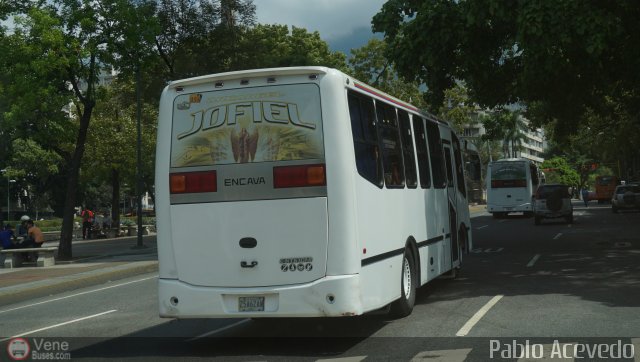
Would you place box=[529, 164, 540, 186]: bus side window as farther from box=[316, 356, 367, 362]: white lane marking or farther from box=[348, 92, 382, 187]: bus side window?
box=[316, 356, 367, 362]: white lane marking

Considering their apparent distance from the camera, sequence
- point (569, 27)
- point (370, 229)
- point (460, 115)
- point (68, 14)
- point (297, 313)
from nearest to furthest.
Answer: point (297, 313), point (370, 229), point (569, 27), point (68, 14), point (460, 115)

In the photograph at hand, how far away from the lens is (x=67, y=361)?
795 centimetres

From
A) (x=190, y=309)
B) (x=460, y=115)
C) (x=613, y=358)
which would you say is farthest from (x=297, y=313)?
(x=460, y=115)

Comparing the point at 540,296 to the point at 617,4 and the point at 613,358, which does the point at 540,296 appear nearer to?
the point at 613,358

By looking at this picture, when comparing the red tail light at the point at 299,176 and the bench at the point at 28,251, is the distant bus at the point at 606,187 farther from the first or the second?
the red tail light at the point at 299,176

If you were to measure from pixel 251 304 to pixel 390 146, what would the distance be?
9.65ft

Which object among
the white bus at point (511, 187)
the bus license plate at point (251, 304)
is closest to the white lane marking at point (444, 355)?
the bus license plate at point (251, 304)

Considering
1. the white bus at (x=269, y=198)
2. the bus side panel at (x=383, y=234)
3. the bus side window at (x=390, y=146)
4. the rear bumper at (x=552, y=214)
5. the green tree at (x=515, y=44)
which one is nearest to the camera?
the white bus at (x=269, y=198)

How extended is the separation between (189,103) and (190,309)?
2.35m

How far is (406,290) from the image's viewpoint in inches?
384

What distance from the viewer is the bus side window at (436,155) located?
39.0 ft

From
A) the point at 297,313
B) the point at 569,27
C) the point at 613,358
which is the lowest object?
the point at 613,358

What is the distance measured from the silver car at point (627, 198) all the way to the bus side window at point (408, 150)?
40.9m

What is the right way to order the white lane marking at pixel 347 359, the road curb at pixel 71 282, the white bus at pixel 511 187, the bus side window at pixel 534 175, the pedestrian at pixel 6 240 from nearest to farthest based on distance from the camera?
the white lane marking at pixel 347 359
the road curb at pixel 71 282
the pedestrian at pixel 6 240
the white bus at pixel 511 187
the bus side window at pixel 534 175
